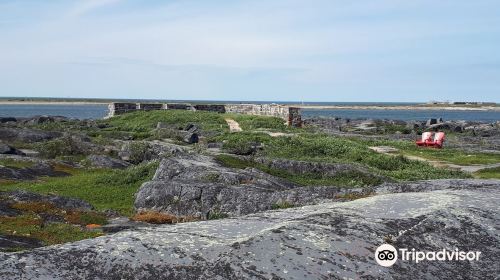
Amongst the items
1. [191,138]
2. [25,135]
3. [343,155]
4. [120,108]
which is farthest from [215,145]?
[120,108]

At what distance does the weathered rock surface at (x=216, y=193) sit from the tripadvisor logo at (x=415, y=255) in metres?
9.29

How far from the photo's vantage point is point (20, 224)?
846 inches

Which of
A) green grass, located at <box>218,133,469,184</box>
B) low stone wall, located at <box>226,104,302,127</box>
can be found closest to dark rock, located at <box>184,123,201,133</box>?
low stone wall, located at <box>226,104,302,127</box>

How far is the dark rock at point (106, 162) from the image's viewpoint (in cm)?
4544

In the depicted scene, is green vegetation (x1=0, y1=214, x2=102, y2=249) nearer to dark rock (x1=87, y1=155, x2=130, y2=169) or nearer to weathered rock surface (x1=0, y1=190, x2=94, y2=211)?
weathered rock surface (x1=0, y1=190, x2=94, y2=211)

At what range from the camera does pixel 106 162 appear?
45938 millimetres

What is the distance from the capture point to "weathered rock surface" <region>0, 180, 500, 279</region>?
9531 millimetres

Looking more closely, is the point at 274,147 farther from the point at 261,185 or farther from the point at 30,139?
the point at 30,139

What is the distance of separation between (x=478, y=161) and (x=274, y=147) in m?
18.2

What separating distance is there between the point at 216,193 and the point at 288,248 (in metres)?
14.9

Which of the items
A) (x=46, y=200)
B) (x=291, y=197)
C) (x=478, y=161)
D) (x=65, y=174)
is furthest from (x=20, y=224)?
(x=478, y=161)

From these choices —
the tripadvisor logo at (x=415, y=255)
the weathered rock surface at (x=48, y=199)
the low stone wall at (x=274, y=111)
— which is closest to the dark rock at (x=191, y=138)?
the low stone wall at (x=274, y=111)

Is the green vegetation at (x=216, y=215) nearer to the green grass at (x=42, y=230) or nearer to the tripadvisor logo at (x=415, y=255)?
the green grass at (x=42, y=230)

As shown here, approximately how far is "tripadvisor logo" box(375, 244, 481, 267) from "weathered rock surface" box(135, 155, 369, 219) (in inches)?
366
